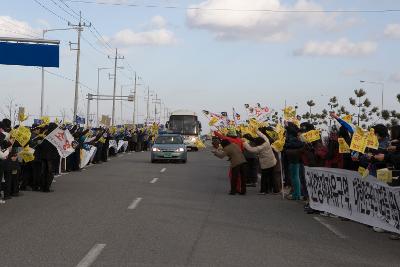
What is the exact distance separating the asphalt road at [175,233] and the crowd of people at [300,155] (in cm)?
87

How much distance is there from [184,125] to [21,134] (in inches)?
1371

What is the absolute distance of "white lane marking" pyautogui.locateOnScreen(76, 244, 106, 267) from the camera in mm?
6652

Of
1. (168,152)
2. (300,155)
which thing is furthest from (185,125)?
(300,155)

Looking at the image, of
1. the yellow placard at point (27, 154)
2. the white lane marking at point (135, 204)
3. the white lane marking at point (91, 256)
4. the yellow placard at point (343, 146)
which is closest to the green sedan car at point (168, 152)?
the yellow placard at point (27, 154)

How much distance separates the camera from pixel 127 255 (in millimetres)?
7191

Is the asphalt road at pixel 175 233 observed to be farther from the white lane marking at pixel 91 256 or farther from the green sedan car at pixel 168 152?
the green sedan car at pixel 168 152

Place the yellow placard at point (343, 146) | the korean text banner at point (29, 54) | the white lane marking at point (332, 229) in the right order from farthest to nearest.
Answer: the korean text banner at point (29, 54) → the yellow placard at point (343, 146) → the white lane marking at point (332, 229)

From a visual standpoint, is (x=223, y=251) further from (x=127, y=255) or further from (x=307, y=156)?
(x=307, y=156)

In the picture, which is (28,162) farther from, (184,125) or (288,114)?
(184,125)

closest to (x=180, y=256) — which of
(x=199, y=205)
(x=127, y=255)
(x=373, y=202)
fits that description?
(x=127, y=255)

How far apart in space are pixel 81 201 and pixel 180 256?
20.7ft

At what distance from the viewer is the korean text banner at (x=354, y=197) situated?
9211mm

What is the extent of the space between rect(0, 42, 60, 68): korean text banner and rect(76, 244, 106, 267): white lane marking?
1703 cm

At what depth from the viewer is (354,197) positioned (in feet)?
34.9
